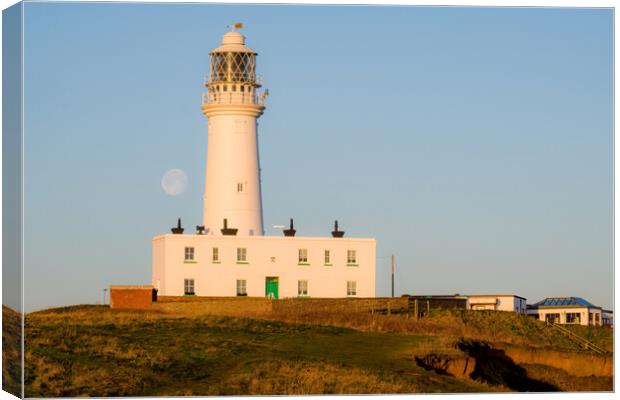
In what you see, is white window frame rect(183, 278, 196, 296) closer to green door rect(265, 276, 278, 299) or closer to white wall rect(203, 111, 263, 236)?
green door rect(265, 276, 278, 299)

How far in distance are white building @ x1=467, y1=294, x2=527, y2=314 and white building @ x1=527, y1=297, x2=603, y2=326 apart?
61.3 inches

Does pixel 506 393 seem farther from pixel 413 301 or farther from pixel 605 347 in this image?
pixel 413 301

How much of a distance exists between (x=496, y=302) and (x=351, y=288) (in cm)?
536

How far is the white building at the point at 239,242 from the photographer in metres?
59.6

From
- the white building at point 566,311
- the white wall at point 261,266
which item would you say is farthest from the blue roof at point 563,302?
the white wall at point 261,266

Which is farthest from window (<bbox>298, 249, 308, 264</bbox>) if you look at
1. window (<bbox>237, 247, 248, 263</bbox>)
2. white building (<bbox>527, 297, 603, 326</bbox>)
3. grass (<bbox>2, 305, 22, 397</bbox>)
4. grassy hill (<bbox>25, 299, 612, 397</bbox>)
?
grass (<bbox>2, 305, 22, 397</bbox>)

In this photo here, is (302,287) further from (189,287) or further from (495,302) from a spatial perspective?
(495,302)

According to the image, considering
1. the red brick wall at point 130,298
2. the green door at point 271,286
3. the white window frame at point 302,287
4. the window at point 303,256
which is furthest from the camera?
the window at point 303,256

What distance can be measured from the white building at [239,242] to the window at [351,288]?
36 mm

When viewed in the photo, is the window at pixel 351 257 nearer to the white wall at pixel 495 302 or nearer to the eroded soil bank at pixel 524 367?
the white wall at pixel 495 302

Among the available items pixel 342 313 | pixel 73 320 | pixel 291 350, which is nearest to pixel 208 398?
pixel 291 350

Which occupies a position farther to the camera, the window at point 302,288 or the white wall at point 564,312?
the white wall at point 564,312

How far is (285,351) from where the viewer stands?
141 ft

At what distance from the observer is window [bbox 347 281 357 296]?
6091cm
